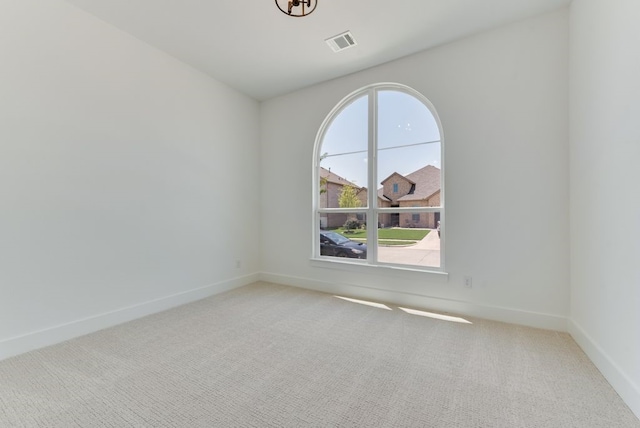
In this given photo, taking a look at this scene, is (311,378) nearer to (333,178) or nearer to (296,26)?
(333,178)

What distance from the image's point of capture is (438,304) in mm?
2932

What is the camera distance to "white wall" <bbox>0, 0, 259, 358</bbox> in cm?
207

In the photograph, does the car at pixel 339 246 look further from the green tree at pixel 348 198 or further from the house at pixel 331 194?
the green tree at pixel 348 198

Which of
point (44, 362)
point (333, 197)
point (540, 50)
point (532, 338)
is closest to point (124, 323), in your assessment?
point (44, 362)

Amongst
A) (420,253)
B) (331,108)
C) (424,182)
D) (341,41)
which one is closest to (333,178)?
(331,108)

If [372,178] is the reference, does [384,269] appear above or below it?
below

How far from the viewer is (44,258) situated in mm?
2184

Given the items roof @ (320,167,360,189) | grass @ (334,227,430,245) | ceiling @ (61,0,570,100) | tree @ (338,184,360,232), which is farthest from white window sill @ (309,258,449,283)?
ceiling @ (61,0,570,100)

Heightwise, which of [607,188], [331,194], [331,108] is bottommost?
[607,188]

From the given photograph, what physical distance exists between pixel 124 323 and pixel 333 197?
2770 mm

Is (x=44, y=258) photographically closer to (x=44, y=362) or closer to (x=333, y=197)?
(x=44, y=362)

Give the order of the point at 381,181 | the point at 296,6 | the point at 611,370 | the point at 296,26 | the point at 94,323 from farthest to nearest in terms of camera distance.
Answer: the point at 381,181 < the point at 296,26 < the point at 94,323 < the point at 296,6 < the point at 611,370

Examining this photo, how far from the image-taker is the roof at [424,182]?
10.1ft

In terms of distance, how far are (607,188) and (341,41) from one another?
258 cm
